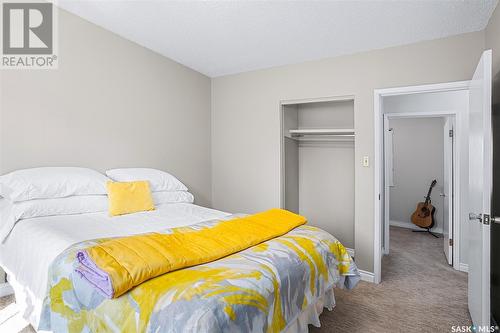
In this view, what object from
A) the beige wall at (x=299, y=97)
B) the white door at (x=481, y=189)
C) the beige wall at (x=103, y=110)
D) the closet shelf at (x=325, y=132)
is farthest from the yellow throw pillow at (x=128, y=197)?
the white door at (x=481, y=189)

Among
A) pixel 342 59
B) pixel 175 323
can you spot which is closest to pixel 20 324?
pixel 175 323

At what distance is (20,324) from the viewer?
2105mm

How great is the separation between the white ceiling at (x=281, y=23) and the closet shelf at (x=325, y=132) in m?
0.86

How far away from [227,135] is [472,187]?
2.93 metres

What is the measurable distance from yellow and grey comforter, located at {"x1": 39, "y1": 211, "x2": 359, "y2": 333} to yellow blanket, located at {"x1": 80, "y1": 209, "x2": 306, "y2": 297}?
4cm

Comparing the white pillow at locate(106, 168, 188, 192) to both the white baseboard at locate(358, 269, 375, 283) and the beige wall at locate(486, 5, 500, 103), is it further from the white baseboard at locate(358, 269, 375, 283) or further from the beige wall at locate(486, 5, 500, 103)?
the beige wall at locate(486, 5, 500, 103)

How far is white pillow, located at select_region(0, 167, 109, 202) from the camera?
90.4 inches

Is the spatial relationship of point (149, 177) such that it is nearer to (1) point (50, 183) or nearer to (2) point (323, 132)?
(1) point (50, 183)

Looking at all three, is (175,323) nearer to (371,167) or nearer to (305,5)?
(305,5)

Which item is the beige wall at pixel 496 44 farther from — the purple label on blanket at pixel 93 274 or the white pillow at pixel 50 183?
the white pillow at pixel 50 183

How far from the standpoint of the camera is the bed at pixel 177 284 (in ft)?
3.91

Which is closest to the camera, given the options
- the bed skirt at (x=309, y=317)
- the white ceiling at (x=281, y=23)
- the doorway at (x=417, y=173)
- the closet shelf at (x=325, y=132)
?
the bed skirt at (x=309, y=317)
